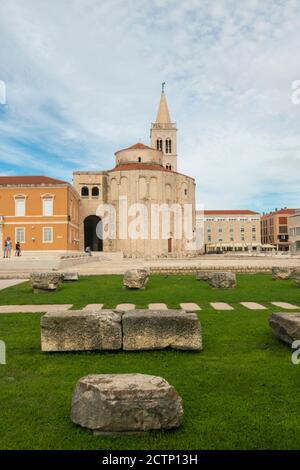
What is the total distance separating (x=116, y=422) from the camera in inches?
137

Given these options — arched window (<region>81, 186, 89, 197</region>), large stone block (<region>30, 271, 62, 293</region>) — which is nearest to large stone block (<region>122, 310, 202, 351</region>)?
large stone block (<region>30, 271, 62, 293</region>)

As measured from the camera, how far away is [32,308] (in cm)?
1009

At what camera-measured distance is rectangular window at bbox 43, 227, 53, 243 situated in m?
44.6

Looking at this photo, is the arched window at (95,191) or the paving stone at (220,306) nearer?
the paving stone at (220,306)

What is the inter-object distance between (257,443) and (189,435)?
0.56 meters

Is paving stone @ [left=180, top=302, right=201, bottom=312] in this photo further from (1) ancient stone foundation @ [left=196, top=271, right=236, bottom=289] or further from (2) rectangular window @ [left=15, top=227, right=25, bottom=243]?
(2) rectangular window @ [left=15, top=227, right=25, bottom=243]

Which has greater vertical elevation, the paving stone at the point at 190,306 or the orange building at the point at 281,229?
the orange building at the point at 281,229

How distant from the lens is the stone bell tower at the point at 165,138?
78.3m

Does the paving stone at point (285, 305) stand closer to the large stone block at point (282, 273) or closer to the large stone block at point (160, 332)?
the large stone block at point (160, 332)

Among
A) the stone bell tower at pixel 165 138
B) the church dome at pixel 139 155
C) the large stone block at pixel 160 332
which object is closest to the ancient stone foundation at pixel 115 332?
the large stone block at pixel 160 332

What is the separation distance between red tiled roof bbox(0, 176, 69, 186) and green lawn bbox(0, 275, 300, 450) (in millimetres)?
38839

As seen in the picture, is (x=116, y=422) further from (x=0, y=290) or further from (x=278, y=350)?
(x=0, y=290)

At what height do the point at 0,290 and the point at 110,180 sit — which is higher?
the point at 110,180
